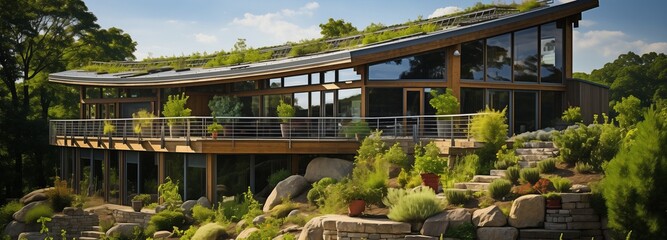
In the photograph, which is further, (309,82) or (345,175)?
(309,82)

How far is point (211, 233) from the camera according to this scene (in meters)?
16.8

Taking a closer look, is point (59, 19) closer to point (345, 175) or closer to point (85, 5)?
point (85, 5)

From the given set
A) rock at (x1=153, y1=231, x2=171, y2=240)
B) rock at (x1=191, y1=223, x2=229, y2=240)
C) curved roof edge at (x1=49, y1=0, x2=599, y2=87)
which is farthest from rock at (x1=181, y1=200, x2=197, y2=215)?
curved roof edge at (x1=49, y1=0, x2=599, y2=87)

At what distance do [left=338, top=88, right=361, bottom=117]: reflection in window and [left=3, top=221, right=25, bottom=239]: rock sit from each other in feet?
38.3

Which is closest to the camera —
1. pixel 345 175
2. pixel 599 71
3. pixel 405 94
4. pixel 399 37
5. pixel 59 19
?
pixel 345 175

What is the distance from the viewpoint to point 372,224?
13219 millimetres

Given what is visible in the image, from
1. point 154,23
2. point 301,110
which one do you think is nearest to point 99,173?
point 154,23

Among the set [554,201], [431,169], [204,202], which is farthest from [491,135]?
[204,202]

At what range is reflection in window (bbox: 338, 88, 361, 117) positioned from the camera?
22.7 metres

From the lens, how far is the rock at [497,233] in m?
12.5

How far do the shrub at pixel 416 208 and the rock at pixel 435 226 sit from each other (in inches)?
7.0

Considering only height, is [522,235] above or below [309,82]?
below

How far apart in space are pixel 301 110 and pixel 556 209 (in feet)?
43.6

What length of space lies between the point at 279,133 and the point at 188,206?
3.91m
